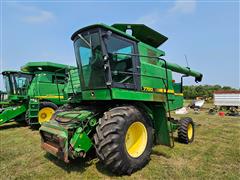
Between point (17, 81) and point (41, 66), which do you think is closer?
point (41, 66)

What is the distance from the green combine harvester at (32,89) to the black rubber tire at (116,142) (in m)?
6.60

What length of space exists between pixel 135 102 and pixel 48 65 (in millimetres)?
7219

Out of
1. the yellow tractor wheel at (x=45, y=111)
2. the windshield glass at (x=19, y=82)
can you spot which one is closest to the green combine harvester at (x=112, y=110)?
the yellow tractor wheel at (x=45, y=111)

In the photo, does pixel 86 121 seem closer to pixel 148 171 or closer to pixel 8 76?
pixel 148 171

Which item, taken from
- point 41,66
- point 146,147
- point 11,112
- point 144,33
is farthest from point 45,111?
point 146,147

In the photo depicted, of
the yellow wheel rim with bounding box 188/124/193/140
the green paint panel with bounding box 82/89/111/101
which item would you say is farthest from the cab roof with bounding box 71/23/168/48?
the yellow wheel rim with bounding box 188/124/193/140

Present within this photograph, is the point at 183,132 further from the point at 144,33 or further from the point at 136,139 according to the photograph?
the point at 144,33

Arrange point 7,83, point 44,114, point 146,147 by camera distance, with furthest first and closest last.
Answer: point 7,83 → point 44,114 → point 146,147

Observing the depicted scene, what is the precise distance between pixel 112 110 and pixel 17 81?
8.86 meters

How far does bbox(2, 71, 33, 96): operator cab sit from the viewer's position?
425 inches

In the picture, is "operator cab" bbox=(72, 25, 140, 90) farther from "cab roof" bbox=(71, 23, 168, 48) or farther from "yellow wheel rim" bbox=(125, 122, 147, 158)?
"yellow wheel rim" bbox=(125, 122, 147, 158)

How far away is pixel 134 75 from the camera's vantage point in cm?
479

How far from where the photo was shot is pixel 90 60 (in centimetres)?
463

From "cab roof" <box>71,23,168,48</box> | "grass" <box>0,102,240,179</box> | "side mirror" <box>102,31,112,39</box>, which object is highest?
"cab roof" <box>71,23,168,48</box>
